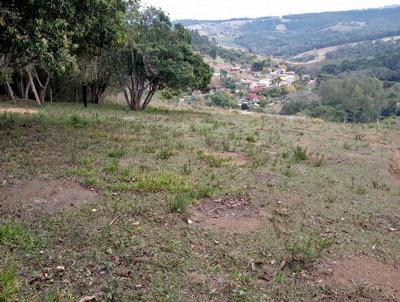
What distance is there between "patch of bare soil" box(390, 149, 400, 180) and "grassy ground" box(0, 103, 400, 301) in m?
0.32

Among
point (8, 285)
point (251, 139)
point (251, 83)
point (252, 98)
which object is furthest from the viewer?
point (251, 83)

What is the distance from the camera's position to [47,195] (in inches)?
240

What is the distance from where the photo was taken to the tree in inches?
860

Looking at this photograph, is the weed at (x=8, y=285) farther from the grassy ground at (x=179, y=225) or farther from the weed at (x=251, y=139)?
the weed at (x=251, y=139)

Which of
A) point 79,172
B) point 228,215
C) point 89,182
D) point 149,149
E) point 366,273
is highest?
point 149,149

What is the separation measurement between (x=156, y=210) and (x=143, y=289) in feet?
6.54

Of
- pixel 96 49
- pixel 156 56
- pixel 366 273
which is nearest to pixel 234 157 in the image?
pixel 96 49

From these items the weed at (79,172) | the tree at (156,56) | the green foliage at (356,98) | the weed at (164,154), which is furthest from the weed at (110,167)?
the green foliage at (356,98)

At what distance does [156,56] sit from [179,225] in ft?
57.2

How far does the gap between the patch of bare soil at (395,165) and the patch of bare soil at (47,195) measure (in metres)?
7.71

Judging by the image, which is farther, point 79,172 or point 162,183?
point 79,172

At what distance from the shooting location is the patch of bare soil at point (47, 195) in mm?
5695

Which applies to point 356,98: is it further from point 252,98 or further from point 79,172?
point 79,172

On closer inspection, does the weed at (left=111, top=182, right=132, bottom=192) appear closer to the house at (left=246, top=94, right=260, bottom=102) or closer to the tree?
the tree
